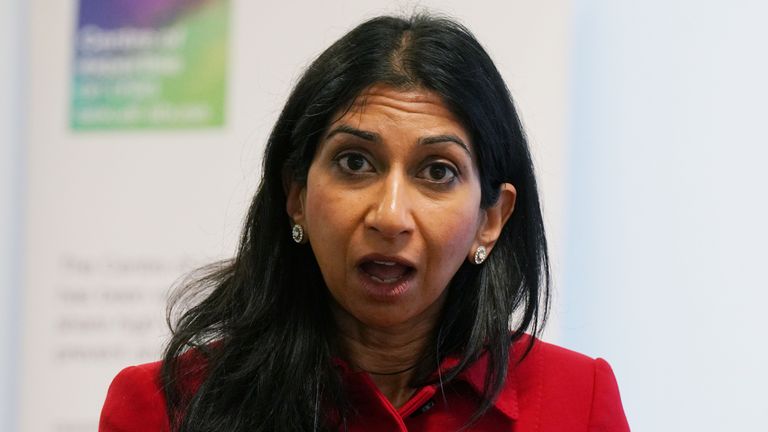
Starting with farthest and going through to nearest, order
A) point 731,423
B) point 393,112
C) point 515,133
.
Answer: point 731,423 → point 515,133 → point 393,112

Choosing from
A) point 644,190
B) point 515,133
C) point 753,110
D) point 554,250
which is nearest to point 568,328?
point 554,250

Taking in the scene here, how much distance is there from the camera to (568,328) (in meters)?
2.59

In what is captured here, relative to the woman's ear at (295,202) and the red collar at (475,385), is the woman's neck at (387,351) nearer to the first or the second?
the red collar at (475,385)

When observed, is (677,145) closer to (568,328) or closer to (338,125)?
(568,328)

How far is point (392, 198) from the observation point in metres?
1.64

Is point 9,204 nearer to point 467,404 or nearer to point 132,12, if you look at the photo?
point 132,12

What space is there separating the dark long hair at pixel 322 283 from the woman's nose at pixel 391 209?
0.49ft

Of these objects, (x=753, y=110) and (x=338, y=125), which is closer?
(x=338, y=125)

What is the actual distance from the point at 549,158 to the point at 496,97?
2.53ft

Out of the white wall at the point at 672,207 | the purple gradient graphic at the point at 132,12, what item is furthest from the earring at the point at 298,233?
the purple gradient graphic at the point at 132,12

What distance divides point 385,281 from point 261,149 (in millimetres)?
1269

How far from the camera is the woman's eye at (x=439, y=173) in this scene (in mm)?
1702

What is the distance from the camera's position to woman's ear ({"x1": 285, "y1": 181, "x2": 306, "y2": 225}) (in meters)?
1.85

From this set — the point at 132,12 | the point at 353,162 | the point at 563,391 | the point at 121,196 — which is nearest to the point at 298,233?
the point at 353,162
